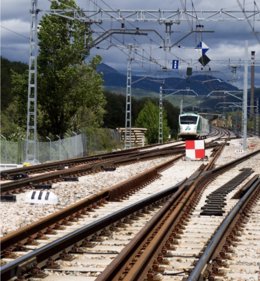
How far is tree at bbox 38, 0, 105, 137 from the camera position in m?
42.3

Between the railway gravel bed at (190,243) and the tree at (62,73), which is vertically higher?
the tree at (62,73)

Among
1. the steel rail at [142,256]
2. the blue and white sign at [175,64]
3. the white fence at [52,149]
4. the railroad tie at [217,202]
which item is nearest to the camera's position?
the steel rail at [142,256]

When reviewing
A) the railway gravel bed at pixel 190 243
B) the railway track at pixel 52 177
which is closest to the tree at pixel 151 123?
the railway track at pixel 52 177

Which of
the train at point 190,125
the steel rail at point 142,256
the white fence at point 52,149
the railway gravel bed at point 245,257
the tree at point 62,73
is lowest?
the railway gravel bed at point 245,257

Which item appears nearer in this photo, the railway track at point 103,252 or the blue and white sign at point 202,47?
the railway track at point 103,252

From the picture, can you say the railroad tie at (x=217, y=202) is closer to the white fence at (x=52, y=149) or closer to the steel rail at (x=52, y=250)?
the steel rail at (x=52, y=250)

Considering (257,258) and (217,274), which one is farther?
(257,258)

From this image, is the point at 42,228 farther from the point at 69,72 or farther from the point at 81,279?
the point at 69,72

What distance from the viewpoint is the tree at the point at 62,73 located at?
4228cm

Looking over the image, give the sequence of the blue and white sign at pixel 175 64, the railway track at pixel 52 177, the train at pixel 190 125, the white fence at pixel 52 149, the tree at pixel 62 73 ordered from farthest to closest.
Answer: the train at pixel 190 125 < the blue and white sign at pixel 175 64 < the tree at pixel 62 73 < the white fence at pixel 52 149 < the railway track at pixel 52 177

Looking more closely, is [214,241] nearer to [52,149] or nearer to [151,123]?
[52,149]

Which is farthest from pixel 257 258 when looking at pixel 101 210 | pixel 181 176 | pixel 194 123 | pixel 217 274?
pixel 194 123

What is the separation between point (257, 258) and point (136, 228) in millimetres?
2979

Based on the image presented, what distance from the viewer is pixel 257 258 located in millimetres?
9242
